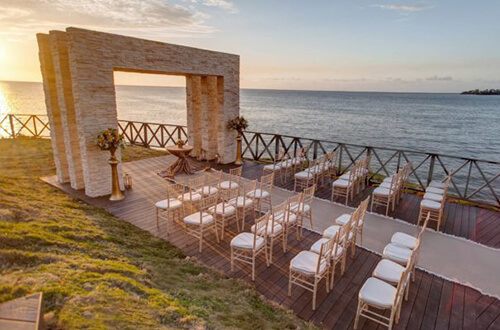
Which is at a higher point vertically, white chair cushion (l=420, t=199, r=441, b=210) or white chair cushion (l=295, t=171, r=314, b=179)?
white chair cushion (l=295, t=171, r=314, b=179)

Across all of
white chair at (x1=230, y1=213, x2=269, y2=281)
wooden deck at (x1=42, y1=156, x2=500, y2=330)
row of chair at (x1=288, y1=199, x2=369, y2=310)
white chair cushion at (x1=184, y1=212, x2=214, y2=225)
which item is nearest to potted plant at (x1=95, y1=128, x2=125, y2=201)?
wooden deck at (x1=42, y1=156, x2=500, y2=330)

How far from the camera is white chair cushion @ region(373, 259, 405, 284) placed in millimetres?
3220

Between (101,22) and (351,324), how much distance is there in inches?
385

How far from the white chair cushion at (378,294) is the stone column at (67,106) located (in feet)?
23.5

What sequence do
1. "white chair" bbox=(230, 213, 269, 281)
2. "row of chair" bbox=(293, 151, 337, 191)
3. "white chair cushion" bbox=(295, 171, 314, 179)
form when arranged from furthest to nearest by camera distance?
"row of chair" bbox=(293, 151, 337, 191)
"white chair cushion" bbox=(295, 171, 314, 179)
"white chair" bbox=(230, 213, 269, 281)

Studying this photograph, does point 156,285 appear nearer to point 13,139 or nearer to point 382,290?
point 382,290

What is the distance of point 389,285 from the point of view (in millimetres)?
3102

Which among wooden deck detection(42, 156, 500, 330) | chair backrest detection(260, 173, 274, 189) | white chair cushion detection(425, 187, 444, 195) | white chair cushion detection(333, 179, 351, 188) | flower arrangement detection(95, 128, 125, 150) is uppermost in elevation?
flower arrangement detection(95, 128, 125, 150)

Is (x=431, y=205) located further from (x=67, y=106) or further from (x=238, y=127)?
(x=67, y=106)

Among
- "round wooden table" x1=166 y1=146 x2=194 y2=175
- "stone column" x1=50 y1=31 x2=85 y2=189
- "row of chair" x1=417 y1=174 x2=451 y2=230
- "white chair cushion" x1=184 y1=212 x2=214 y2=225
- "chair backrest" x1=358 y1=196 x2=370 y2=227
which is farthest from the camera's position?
"round wooden table" x1=166 y1=146 x2=194 y2=175

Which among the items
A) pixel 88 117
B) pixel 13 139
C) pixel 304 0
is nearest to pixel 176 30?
pixel 304 0

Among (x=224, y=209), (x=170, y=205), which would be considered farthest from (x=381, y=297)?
(x=170, y=205)

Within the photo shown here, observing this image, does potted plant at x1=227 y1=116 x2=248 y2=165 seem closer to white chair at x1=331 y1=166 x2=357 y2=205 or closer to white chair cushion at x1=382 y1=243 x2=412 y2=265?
white chair at x1=331 y1=166 x2=357 y2=205

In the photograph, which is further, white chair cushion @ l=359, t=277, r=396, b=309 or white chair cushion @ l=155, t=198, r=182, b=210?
white chair cushion @ l=155, t=198, r=182, b=210
